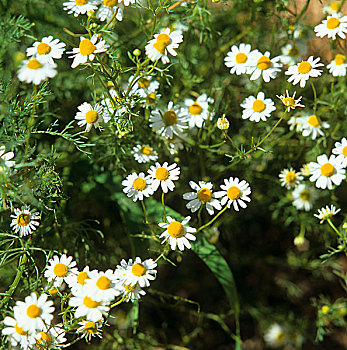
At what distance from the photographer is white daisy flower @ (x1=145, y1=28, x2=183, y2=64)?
53.5 inches

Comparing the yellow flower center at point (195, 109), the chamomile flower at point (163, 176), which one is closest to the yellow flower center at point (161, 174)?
the chamomile flower at point (163, 176)

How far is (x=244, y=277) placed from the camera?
7.03ft

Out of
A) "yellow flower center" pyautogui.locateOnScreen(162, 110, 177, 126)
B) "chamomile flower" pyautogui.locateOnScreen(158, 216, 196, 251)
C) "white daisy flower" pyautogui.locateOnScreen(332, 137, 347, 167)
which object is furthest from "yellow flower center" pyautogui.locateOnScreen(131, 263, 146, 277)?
"white daisy flower" pyautogui.locateOnScreen(332, 137, 347, 167)

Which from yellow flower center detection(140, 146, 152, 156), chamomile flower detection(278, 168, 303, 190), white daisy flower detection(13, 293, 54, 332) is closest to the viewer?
white daisy flower detection(13, 293, 54, 332)

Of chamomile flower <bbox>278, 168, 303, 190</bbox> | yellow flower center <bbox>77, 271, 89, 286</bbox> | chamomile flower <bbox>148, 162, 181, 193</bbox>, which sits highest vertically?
chamomile flower <bbox>148, 162, 181, 193</bbox>

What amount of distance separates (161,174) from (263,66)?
545 mm

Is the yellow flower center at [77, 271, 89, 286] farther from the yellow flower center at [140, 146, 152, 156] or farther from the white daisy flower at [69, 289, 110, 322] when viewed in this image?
the yellow flower center at [140, 146, 152, 156]

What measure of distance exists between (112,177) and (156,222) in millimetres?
282

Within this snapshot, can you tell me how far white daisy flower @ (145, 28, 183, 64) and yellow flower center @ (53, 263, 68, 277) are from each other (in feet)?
2.22

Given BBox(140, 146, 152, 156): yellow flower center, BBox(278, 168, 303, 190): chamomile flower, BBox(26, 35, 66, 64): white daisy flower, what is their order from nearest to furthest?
BBox(26, 35, 66, 64): white daisy flower
BBox(140, 146, 152, 156): yellow flower center
BBox(278, 168, 303, 190): chamomile flower

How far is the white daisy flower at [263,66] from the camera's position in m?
1.54

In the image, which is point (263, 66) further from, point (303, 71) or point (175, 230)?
point (175, 230)

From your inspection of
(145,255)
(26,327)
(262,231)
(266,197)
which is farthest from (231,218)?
(26,327)

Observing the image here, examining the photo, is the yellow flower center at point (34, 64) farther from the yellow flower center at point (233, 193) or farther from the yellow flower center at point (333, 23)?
the yellow flower center at point (333, 23)
